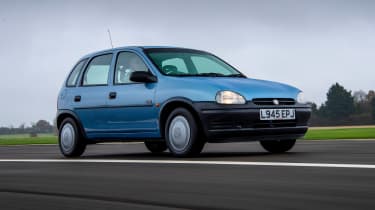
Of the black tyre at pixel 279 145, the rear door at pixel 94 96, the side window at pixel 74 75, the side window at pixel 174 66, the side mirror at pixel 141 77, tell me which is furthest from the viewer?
the side window at pixel 74 75

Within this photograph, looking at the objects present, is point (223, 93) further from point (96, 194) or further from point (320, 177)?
point (96, 194)

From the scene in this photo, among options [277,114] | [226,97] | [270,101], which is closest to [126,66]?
[226,97]

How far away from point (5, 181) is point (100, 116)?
4.31m

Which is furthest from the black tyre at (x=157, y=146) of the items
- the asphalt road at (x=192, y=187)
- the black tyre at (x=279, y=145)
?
the asphalt road at (x=192, y=187)

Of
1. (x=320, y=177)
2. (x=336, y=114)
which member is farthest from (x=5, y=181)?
(x=336, y=114)

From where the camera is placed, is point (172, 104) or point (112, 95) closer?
point (172, 104)

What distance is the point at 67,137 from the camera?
11633 mm

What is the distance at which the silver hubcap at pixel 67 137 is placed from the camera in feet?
37.8

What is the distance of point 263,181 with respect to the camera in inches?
237

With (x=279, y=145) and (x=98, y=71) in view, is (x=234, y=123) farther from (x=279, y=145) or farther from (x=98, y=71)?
(x=98, y=71)

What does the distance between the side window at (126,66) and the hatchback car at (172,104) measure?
0.02 metres

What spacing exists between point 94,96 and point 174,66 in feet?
5.09

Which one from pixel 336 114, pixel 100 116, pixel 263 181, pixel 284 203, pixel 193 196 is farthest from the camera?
pixel 336 114

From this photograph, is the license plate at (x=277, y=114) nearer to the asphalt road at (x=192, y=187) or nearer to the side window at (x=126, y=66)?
the asphalt road at (x=192, y=187)
